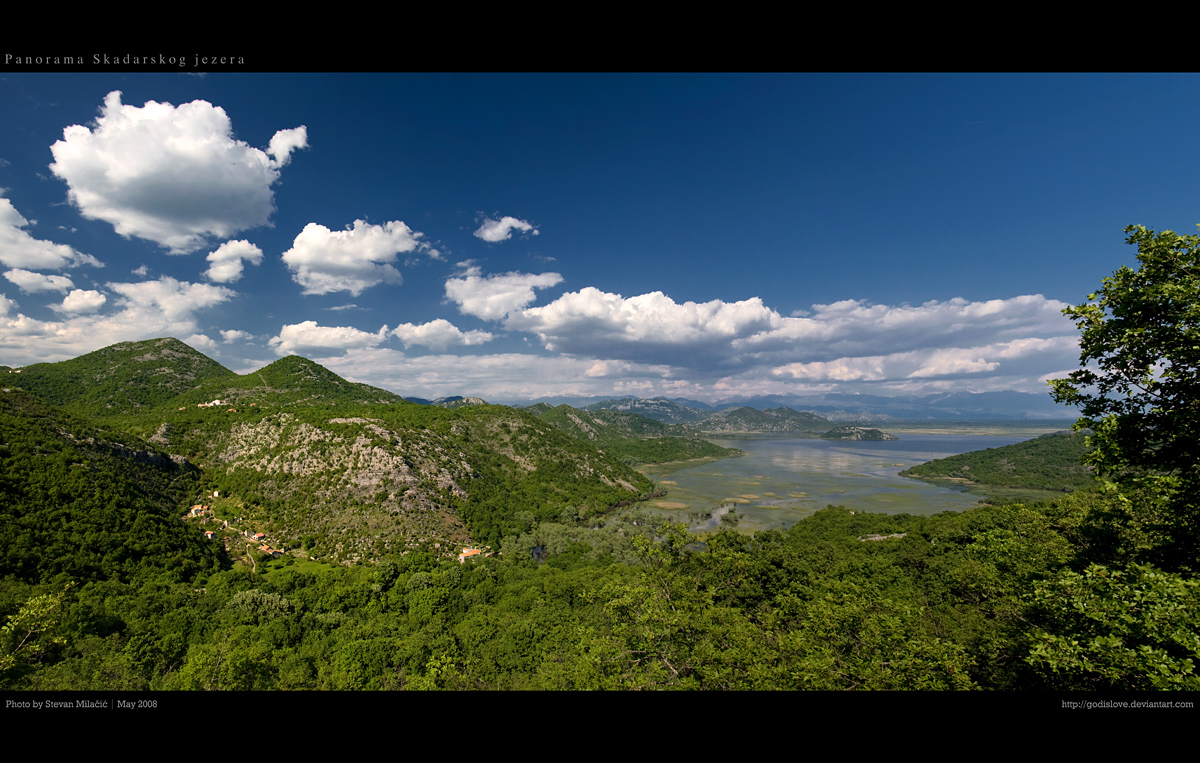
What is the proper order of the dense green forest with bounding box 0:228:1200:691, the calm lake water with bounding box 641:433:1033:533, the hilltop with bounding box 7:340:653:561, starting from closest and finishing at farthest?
the dense green forest with bounding box 0:228:1200:691 < the hilltop with bounding box 7:340:653:561 < the calm lake water with bounding box 641:433:1033:533

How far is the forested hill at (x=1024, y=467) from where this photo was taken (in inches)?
4183

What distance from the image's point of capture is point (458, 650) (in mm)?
25141

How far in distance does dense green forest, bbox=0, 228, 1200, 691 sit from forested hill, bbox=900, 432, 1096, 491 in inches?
3802

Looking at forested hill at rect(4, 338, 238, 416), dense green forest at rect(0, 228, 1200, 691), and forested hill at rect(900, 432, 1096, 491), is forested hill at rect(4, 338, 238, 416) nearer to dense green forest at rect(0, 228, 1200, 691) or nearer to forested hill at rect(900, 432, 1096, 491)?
dense green forest at rect(0, 228, 1200, 691)

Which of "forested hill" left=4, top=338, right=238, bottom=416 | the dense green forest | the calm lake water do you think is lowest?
the calm lake water

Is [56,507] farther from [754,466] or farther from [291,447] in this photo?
[754,466]

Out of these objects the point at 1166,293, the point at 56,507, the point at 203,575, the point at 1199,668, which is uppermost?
the point at 1166,293

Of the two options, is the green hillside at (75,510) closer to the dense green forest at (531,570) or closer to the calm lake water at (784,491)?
the dense green forest at (531,570)

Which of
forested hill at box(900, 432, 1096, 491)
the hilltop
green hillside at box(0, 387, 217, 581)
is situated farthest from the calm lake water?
green hillside at box(0, 387, 217, 581)

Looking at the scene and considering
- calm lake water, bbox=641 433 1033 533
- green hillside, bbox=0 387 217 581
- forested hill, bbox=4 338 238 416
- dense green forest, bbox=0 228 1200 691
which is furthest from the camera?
calm lake water, bbox=641 433 1033 533

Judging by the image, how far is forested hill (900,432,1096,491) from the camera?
106 m

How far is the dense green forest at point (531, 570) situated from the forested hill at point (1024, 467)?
9658 cm

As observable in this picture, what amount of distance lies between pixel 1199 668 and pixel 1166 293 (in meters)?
6.83
